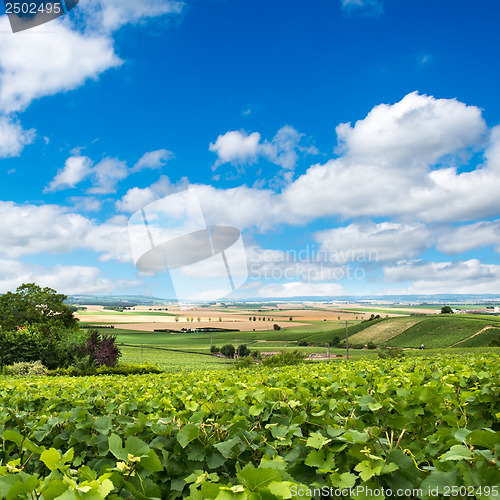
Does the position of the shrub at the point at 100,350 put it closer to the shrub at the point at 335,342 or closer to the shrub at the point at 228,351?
the shrub at the point at 228,351

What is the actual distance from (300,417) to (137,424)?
111 cm

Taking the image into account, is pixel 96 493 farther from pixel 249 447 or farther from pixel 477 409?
pixel 477 409

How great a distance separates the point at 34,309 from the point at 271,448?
133 ft

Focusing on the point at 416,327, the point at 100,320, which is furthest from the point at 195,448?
the point at 100,320

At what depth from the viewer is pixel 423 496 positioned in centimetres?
158

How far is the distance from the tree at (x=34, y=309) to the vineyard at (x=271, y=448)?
36766mm

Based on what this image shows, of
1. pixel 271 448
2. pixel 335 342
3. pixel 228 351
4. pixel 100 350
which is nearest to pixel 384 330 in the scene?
pixel 335 342

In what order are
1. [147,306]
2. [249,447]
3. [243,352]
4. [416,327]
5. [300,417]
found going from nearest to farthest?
[249,447] < [300,417] < [243,352] < [416,327] < [147,306]

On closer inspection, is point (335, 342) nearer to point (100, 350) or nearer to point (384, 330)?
point (384, 330)

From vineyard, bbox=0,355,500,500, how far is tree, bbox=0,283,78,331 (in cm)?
3677

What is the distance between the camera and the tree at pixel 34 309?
35.4 metres

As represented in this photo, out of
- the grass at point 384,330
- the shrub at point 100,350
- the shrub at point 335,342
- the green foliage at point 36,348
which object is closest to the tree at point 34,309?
the green foliage at point 36,348

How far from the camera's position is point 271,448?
222 cm

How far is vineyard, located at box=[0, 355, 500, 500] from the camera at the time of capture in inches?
59.7
